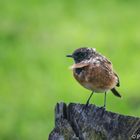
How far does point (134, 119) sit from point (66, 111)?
0.66m

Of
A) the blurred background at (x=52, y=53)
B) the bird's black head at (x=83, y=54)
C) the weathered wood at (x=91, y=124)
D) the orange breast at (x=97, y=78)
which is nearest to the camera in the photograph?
the weathered wood at (x=91, y=124)

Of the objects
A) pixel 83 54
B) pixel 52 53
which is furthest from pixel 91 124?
pixel 52 53

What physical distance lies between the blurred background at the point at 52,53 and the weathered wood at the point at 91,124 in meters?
7.42

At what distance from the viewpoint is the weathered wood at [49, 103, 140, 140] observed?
7.51 m

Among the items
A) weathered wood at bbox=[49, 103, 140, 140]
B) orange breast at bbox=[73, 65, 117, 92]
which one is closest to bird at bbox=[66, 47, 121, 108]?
orange breast at bbox=[73, 65, 117, 92]

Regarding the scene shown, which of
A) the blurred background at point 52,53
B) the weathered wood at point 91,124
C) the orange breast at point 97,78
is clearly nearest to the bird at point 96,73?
the orange breast at point 97,78

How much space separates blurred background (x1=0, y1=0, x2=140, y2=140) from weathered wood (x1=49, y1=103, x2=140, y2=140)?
742 cm

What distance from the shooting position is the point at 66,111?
25.9 ft

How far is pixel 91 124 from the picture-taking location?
7645 millimetres

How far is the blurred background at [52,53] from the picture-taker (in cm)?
1602

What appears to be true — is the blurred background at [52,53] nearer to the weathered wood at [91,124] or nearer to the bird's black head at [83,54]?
the bird's black head at [83,54]

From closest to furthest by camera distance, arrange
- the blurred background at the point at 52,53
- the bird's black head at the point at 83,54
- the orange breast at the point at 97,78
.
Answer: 1. the orange breast at the point at 97,78
2. the bird's black head at the point at 83,54
3. the blurred background at the point at 52,53

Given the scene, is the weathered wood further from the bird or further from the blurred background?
the blurred background

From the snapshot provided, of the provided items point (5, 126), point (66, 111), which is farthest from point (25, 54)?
point (66, 111)
